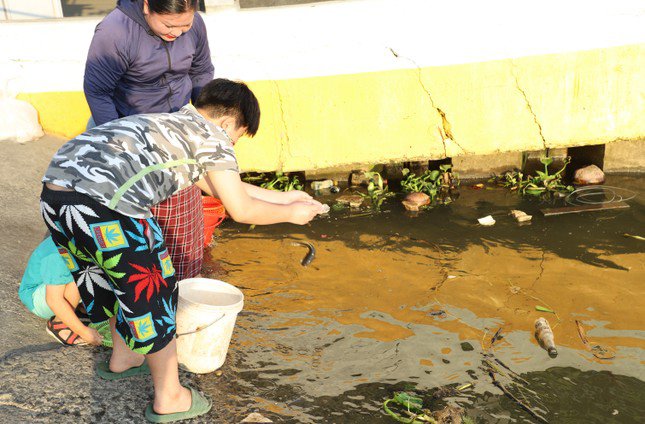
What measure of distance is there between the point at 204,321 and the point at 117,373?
0.50 meters

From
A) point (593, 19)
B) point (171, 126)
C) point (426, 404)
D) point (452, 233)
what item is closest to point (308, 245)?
point (452, 233)

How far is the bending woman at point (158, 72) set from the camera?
3.49 meters

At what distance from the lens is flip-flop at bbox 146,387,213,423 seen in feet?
10.00

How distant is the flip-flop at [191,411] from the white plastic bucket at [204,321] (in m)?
0.20

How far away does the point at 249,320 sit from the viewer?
4.09 m

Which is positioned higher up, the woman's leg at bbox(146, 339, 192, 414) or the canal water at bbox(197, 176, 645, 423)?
the woman's leg at bbox(146, 339, 192, 414)

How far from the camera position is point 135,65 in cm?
404

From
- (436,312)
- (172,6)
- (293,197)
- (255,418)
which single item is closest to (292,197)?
(293,197)

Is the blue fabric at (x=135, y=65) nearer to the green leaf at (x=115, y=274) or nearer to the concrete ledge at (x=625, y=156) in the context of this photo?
the green leaf at (x=115, y=274)

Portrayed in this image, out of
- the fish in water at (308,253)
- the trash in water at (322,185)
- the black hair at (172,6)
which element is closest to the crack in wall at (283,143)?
the trash in water at (322,185)

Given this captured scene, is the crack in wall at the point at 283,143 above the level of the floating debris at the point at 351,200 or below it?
above

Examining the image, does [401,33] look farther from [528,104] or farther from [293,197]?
[293,197]

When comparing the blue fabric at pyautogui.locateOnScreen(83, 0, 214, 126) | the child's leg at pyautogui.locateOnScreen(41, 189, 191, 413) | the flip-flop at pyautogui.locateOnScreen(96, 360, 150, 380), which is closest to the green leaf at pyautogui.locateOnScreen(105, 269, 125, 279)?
the child's leg at pyautogui.locateOnScreen(41, 189, 191, 413)

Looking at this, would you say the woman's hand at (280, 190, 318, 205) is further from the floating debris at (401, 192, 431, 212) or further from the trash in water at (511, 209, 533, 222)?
the trash in water at (511, 209, 533, 222)
